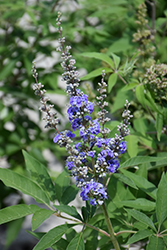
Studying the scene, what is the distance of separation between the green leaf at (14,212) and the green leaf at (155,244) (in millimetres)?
307

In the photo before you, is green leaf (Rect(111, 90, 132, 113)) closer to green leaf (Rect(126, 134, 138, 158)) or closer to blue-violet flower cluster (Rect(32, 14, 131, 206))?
green leaf (Rect(126, 134, 138, 158))

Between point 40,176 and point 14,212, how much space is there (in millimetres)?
164

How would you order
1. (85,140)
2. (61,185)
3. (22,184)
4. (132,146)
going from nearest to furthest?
(85,140), (22,184), (61,185), (132,146)

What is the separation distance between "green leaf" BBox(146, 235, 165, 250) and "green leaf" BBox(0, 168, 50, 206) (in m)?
0.29

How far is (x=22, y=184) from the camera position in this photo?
84 cm

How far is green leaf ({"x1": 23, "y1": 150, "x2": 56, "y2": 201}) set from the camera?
926 mm

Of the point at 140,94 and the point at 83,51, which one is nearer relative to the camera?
the point at 140,94

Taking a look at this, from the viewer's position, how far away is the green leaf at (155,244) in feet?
2.62

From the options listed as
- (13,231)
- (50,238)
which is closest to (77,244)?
(50,238)

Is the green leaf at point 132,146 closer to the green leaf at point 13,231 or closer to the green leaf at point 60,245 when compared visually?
the green leaf at point 60,245

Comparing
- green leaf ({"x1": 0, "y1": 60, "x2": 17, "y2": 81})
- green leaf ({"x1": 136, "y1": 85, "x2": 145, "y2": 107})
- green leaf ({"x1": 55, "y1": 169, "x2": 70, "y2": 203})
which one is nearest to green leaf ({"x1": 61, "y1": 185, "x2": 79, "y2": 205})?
green leaf ({"x1": 55, "y1": 169, "x2": 70, "y2": 203})

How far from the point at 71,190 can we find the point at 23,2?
43.8 inches

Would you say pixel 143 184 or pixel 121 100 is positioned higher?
pixel 121 100

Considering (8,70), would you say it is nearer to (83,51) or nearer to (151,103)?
(83,51)
